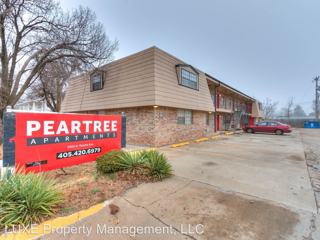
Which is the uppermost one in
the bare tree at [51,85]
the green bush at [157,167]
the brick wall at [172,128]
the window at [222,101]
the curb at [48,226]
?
the bare tree at [51,85]

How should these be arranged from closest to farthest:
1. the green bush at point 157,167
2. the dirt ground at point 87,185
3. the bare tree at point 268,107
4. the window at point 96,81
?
the dirt ground at point 87,185, the green bush at point 157,167, the window at point 96,81, the bare tree at point 268,107

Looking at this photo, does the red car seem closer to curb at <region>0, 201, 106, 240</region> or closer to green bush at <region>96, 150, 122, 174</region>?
green bush at <region>96, 150, 122, 174</region>

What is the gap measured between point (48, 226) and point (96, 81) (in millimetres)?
12405

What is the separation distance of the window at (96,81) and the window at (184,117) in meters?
6.70

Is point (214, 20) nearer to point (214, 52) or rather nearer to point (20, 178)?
point (214, 52)

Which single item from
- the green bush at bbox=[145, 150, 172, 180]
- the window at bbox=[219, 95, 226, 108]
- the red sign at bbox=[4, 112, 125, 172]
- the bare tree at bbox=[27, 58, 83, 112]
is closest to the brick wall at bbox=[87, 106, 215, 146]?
the red sign at bbox=[4, 112, 125, 172]

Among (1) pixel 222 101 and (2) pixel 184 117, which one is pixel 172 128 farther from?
(1) pixel 222 101

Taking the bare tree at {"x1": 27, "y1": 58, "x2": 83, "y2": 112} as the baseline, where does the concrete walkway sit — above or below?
below

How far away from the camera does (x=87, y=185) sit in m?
4.02

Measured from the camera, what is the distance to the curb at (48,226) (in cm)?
227

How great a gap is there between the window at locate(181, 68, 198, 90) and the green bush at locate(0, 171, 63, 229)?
10.8 meters

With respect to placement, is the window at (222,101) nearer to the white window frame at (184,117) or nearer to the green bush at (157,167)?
the white window frame at (184,117)

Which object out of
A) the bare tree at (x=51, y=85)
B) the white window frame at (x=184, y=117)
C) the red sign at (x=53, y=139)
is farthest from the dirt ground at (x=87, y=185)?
the bare tree at (x=51, y=85)

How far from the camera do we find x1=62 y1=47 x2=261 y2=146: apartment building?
32.7 feet
